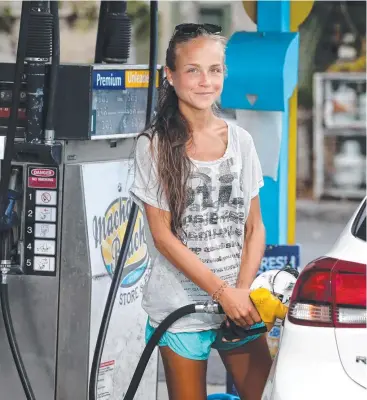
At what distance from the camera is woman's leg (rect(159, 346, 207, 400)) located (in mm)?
3953

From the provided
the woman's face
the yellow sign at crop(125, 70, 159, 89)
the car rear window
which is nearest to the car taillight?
the car rear window

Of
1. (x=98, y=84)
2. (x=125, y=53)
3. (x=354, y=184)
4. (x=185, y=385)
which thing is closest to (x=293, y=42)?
(x=125, y=53)

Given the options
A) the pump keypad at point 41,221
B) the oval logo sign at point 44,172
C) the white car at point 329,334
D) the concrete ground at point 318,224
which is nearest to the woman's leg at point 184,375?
the white car at point 329,334

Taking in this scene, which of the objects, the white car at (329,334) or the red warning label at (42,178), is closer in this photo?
the white car at (329,334)

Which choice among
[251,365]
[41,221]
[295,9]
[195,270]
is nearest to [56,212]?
[41,221]

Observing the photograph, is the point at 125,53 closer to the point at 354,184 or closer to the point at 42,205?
the point at 42,205

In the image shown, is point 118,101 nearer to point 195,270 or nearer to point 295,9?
point 195,270

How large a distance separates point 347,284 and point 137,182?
1023 millimetres

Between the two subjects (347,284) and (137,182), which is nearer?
(347,284)

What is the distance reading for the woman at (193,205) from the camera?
394 cm

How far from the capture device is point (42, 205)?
4652 millimetres

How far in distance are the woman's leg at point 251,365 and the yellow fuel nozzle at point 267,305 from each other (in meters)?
0.36

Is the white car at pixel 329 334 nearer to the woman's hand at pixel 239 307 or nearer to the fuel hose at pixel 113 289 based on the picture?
the woman's hand at pixel 239 307

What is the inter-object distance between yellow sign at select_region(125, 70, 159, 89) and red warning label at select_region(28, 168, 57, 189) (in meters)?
0.59
